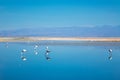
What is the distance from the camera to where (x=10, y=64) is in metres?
8.01

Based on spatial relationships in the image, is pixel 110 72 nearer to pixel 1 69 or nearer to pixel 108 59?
pixel 108 59

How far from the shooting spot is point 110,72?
714cm

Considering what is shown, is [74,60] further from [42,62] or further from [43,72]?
[43,72]

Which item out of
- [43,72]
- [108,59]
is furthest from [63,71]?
[108,59]

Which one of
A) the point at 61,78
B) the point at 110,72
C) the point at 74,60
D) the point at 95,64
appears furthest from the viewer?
the point at 74,60

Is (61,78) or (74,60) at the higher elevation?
(74,60)

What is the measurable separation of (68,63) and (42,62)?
0.64 meters

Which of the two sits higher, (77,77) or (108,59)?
(108,59)

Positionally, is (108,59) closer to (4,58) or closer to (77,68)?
(77,68)

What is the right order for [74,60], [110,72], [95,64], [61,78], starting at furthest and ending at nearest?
[74,60]
[95,64]
[110,72]
[61,78]

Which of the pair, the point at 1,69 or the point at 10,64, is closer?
the point at 1,69

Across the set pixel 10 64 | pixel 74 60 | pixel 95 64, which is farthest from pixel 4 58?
pixel 95 64

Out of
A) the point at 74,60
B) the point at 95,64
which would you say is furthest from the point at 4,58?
the point at 95,64

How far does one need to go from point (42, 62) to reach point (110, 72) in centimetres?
190
